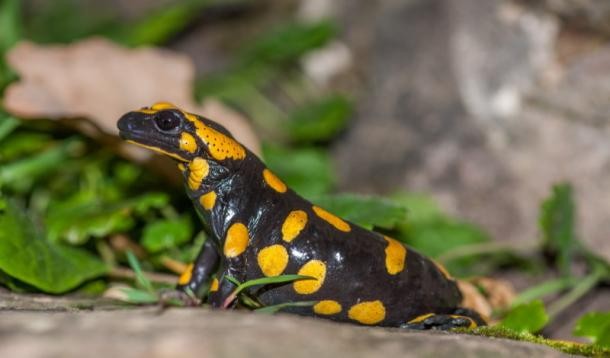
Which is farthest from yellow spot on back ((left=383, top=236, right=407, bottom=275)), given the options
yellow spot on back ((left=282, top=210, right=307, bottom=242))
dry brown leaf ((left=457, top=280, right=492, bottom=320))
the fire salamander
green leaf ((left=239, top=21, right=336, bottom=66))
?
green leaf ((left=239, top=21, right=336, bottom=66))

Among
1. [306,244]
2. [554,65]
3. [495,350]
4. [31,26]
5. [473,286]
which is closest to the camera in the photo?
[495,350]

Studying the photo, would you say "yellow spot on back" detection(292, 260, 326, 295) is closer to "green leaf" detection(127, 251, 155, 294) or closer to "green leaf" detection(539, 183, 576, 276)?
"green leaf" detection(127, 251, 155, 294)

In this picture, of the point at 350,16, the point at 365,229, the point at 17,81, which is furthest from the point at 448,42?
the point at 17,81

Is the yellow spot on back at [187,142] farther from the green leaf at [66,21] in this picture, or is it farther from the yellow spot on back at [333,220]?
the green leaf at [66,21]

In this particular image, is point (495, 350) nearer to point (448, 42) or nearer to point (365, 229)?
point (365, 229)

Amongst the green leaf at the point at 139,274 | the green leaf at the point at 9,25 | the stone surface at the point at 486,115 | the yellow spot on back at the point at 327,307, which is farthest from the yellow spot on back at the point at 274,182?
the green leaf at the point at 9,25

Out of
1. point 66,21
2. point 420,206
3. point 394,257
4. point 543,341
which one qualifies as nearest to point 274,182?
point 394,257
